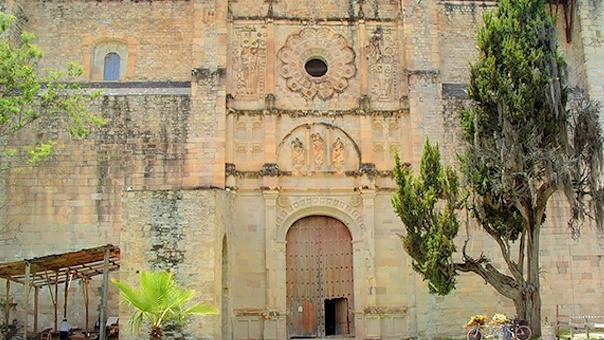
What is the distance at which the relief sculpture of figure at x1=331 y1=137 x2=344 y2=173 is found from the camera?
59.6ft

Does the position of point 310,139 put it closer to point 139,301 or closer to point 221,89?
point 221,89

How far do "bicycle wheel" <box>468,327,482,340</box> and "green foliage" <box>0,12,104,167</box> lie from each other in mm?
9259

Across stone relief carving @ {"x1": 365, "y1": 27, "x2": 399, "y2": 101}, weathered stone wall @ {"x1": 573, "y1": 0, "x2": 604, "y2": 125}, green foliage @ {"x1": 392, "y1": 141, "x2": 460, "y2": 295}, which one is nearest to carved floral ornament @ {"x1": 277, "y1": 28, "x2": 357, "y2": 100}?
stone relief carving @ {"x1": 365, "y1": 27, "x2": 399, "y2": 101}

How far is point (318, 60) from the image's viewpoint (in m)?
19.1

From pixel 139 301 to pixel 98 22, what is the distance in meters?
9.37

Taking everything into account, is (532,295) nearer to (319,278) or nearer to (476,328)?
(476,328)

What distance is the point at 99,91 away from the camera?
55.3 ft

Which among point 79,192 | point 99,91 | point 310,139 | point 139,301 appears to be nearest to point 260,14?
point 310,139

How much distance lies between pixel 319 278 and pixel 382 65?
5.72 meters

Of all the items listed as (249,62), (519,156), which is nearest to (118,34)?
(249,62)

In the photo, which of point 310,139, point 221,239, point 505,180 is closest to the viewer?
point 505,180

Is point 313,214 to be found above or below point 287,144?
below

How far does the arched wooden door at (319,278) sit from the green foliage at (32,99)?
571 centimetres

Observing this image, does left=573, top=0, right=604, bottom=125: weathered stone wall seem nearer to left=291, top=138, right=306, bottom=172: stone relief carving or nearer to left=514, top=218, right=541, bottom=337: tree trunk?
left=514, top=218, right=541, bottom=337: tree trunk
